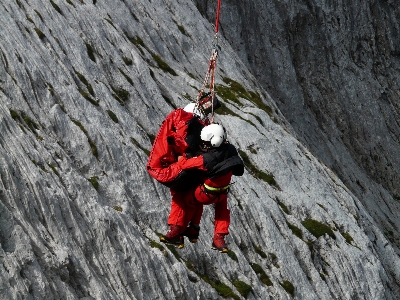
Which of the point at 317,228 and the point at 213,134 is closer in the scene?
the point at 213,134

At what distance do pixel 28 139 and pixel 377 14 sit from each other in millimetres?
57128

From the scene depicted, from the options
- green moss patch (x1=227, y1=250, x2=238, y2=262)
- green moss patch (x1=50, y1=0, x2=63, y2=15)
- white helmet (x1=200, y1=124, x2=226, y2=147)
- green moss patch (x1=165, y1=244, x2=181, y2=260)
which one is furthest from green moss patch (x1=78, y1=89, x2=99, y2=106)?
white helmet (x1=200, y1=124, x2=226, y2=147)

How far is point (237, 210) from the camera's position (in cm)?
3591

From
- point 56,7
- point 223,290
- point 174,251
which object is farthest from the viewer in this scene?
point 56,7

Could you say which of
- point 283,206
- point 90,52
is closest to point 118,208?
point 90,52

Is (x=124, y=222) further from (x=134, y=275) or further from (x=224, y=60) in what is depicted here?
(x=224, y=60)

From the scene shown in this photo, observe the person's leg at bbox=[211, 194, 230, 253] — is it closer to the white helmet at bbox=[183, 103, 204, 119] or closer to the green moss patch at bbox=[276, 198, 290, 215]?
the white helmet at bbox=[183, 103, 204, 119]

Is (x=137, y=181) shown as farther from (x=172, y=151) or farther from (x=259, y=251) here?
(x=172, y=151)

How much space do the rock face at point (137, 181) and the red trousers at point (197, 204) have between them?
4875 millimetres

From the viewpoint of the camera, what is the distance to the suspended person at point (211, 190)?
19.4 m

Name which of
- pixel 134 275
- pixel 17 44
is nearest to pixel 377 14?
pixel 17 44

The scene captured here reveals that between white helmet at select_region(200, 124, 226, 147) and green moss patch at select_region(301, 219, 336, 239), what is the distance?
2198 centimetres

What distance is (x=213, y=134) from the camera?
19.0 metres

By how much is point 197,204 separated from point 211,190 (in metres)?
1.47
